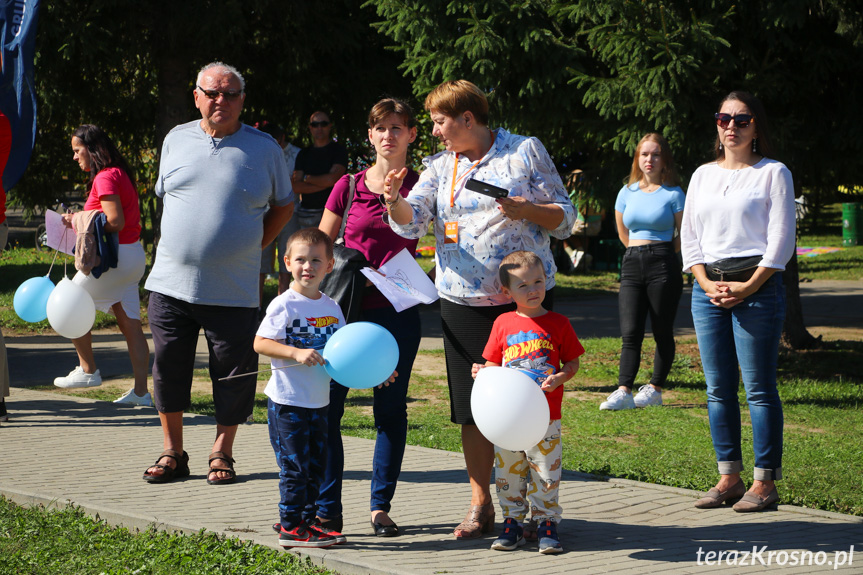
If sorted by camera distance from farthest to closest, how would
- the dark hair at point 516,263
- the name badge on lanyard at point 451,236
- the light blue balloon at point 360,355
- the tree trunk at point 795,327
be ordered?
1. the tree trunk at point 795,327
2. the name badge on lanyard at point 451,236
3. the dark hair at point 516,263
4. the light blue balloon at point 360,355

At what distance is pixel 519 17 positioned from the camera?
29.8 ft

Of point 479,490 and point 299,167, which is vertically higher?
point 299,167

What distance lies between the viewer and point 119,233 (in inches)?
322

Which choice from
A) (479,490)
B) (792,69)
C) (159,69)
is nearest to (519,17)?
(792,69)

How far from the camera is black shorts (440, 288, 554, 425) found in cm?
480

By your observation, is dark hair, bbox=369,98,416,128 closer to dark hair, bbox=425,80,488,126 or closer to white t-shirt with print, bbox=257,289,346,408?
dark hair, bbox=425,80,488,126

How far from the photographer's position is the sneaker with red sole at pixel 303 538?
4.60m

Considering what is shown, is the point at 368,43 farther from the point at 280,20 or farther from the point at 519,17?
the point at 519,17

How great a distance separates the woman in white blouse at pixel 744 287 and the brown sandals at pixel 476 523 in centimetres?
119

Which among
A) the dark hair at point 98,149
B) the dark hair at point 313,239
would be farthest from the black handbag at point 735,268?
the dark hair at point 98,149

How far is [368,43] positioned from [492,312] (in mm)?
9829

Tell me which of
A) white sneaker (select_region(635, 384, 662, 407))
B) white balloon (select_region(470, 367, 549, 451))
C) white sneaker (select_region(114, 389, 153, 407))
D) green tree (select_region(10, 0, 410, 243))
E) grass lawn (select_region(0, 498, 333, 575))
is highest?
green tree (select_region(10, 0, 410, 243))

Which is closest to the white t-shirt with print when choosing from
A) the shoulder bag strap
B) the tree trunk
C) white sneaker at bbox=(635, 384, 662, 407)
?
the shoulder bag strap

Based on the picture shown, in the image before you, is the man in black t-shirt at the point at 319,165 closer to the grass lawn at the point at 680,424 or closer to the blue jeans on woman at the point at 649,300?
the grass lawn at the point at 680,424
